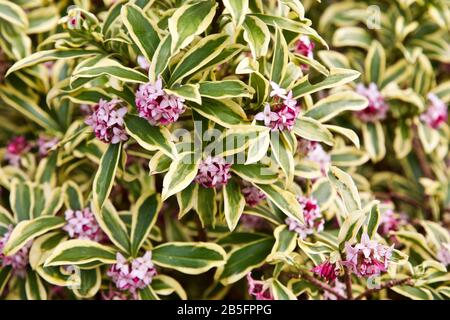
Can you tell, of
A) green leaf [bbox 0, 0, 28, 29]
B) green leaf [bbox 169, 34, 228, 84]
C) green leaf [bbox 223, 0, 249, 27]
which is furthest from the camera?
green leaf [bbox 0, 0, 28, 29]

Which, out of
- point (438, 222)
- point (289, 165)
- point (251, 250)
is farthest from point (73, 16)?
point (438, 222)

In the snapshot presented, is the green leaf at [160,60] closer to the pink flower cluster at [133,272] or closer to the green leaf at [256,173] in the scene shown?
the green leaf at [256,173]

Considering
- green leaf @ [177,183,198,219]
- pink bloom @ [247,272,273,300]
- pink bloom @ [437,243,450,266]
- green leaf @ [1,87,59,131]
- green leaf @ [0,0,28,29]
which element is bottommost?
pink bloom @ [247,272,273,300]

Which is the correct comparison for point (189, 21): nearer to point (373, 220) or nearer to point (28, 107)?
point (373, 220)

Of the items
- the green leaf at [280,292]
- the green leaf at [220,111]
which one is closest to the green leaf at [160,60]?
the green leaf at [220,111]

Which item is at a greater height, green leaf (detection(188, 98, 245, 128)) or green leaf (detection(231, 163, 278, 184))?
green leaf (detection(188, 98, 245, 128))

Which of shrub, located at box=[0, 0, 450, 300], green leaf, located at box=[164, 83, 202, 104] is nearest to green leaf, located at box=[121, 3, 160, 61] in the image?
shrub, located at box=[0, 0, 450, 300]

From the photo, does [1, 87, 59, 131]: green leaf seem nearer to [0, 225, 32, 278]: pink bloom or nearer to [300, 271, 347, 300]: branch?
[0, 225, 32, 278]: pink bloom
